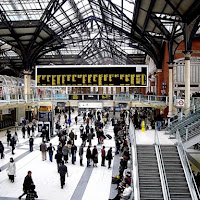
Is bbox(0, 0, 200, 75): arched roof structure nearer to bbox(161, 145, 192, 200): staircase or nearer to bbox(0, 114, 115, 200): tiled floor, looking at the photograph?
bbox(161, 145, 192, 200): staircase

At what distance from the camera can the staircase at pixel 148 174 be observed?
376 inches

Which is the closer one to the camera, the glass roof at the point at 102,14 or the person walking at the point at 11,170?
the person walking at the point at 11,170

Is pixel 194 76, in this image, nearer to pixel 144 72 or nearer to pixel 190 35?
pixel 144 72

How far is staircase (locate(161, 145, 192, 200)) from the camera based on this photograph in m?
9.46

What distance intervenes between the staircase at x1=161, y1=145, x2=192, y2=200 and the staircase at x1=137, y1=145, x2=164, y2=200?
0.42 metres

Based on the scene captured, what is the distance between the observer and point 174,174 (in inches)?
404

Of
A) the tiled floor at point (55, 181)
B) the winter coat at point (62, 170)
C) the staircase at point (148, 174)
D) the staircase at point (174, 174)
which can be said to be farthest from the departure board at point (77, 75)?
the winter coat at point (62, 170)

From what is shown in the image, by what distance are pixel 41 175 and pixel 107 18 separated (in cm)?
2407

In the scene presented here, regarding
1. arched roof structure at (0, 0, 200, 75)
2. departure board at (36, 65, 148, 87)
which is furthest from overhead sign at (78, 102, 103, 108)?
arched roof structure at (0, 0, 200, 75)

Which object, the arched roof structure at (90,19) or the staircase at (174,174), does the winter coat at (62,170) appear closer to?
the staircase at (174,174)

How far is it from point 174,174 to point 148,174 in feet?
3.44

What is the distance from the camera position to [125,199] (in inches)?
353

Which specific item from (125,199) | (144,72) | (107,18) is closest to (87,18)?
(107,18)

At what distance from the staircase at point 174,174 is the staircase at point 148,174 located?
42 cm
